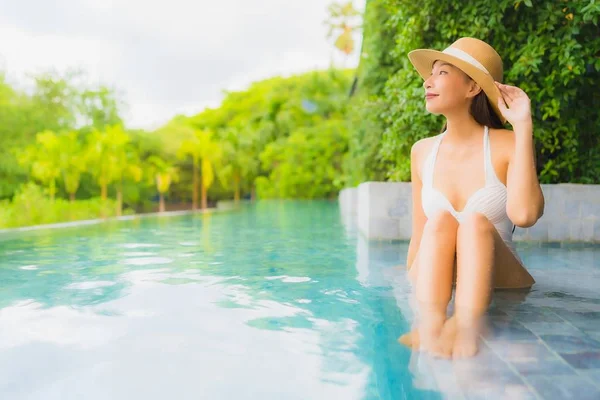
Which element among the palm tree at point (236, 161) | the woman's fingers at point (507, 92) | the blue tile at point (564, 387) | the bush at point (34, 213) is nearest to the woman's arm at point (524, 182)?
the woman's fingers at point (507, 92)

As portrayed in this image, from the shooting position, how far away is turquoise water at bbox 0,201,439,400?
7.27 feet

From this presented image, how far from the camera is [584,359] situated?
2.35 m

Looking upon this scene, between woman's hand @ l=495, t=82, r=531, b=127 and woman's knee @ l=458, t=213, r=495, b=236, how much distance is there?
22.1 inches

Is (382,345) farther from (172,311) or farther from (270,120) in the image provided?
(270,120)

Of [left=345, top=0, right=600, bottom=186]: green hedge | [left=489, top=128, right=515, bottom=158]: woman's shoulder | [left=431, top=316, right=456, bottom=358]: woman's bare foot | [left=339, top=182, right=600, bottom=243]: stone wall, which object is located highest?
[left=345, top=0, right=600, bottom=186]: green hedge

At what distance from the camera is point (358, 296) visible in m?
4.02

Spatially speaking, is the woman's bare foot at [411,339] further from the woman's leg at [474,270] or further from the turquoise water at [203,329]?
the woman's leg at [474,270]

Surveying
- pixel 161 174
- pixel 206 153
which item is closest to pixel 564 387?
pixel 161 174

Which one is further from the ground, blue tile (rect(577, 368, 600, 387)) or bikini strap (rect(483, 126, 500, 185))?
bikini strap (rect(483, 126, 500, 185))

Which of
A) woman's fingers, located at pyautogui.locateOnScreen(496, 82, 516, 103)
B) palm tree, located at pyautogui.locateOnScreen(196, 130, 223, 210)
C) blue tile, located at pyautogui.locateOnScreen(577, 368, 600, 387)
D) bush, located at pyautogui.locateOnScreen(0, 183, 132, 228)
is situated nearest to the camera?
blue tile, located at pyautogui.locateOnScreen(577, 368, 600, 387)

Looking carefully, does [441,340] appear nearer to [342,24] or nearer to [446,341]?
[446,341]

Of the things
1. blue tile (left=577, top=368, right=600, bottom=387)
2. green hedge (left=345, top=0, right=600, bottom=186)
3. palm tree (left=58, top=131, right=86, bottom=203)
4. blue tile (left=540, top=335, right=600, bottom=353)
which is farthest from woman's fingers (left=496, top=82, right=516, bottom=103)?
palm tree (left=58, top=131, right=86, bottom=203)

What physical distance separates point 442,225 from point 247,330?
1210 millimetres

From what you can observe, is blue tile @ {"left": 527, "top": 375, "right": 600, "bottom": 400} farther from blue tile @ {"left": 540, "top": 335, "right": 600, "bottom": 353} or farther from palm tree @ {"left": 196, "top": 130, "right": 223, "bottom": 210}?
palm tree @ {"left": 196, "top": 130, "right": 223, "bottom": 210}
